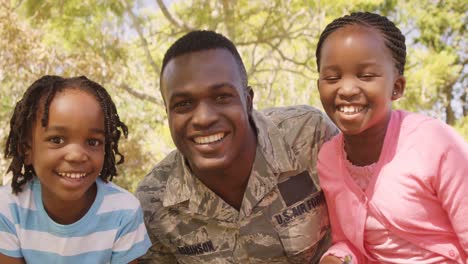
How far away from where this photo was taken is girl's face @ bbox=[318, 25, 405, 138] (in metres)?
2.12

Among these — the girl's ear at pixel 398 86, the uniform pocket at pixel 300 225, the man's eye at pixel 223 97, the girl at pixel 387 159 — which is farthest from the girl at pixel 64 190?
the girl's ear at pixel 398 86

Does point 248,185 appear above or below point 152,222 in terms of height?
above

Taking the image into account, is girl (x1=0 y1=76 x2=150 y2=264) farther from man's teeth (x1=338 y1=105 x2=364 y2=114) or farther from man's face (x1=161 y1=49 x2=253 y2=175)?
man's teeth (x1=338 y1=105 x2=364 y2=114)

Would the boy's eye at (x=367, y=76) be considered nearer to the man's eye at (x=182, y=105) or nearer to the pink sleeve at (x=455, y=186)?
the pink sleeve at (x=455, y=186)

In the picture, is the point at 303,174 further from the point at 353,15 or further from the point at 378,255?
the point at 353,15

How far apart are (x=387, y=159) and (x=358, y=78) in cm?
34

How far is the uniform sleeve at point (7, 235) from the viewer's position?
2.29 metres

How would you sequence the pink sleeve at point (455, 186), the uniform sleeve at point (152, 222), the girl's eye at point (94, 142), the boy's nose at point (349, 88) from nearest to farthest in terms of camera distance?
the pink sleeve at point (455, 186) < the boy's nose at point (349, 88) < the girl's eye at point (94, 142) < the uniform sleeve at point (152, 222)

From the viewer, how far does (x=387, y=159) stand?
2.21m

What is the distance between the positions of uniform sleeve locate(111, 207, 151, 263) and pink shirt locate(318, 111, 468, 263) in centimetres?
83

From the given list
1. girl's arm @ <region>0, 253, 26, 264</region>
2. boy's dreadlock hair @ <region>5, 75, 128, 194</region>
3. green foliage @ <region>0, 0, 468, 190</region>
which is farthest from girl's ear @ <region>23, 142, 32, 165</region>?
green foliage @ <region>0, 0, 468, 190</region>

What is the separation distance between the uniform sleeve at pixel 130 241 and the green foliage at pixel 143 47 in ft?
21.5

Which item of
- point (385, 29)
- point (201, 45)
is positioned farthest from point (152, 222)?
point (385, 29)

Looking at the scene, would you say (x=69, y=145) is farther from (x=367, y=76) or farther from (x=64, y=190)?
(x=367, y=76)
